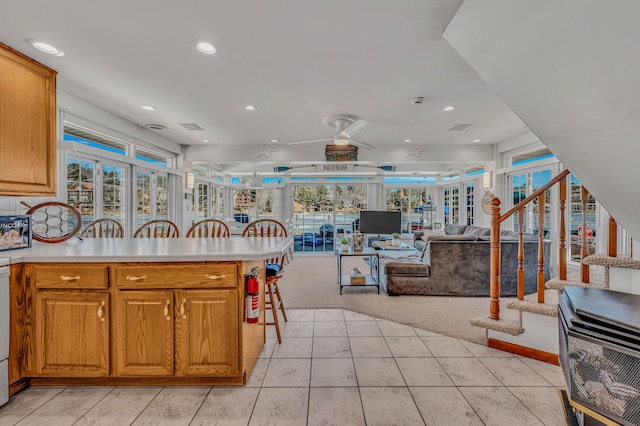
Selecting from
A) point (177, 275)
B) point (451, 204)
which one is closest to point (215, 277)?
point (177, 275)

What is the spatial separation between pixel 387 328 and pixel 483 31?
2.49m

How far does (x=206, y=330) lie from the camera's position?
1874 millimetres

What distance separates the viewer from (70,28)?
2.01m

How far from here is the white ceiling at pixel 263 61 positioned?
183 cm

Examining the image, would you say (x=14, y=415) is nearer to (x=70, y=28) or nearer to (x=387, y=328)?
(x=70, y=28)

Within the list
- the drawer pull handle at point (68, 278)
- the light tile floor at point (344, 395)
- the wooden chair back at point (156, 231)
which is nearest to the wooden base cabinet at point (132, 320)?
the drawer pull handle at point (68, 278)

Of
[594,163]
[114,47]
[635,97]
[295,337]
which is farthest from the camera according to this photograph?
[295,337]

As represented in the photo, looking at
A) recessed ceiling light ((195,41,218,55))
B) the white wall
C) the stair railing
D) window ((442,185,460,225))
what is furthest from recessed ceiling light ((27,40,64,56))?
window ((442,185,460,225))

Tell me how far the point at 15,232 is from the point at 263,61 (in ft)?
7.26

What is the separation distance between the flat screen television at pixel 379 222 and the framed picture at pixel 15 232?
4.80m

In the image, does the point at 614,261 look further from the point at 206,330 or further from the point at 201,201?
the point at 201,201

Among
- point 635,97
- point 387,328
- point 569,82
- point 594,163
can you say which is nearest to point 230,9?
point 569,82

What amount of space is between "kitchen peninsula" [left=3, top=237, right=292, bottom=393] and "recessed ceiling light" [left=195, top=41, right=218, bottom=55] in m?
1.56

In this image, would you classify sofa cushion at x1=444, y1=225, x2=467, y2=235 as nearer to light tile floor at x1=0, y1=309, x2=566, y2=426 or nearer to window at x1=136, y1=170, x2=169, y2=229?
light tile floor at x1=0, y1=309, x2=566, y2=426
